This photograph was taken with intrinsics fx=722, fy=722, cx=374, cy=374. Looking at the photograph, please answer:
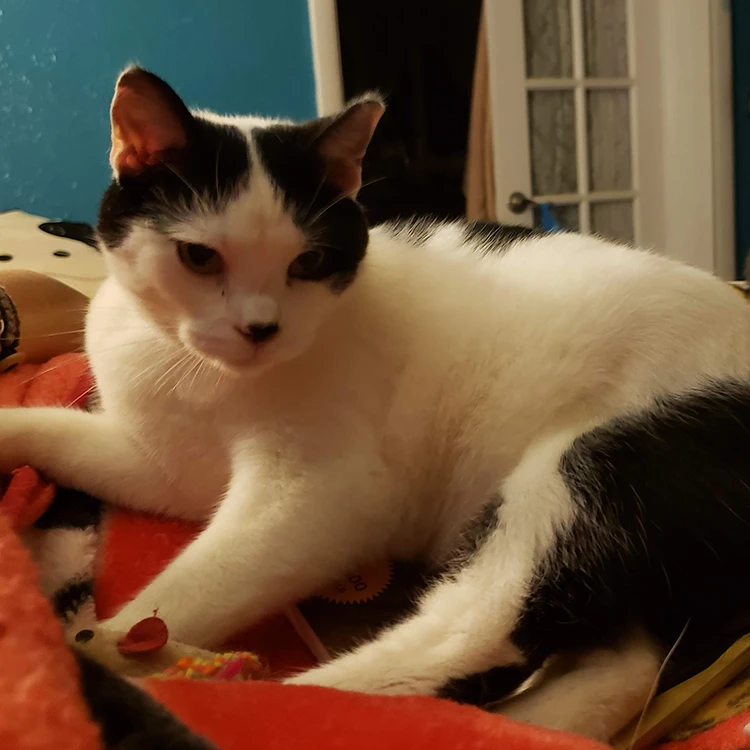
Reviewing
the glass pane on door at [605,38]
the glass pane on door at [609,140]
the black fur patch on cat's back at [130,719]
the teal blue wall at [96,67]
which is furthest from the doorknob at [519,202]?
the black fur patch on cat's back at [130,719]

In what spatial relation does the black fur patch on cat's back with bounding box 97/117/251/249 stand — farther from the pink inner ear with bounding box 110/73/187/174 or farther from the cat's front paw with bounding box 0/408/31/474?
the cat's front paw with bounding box 0/408/31/474

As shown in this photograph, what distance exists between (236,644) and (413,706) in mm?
317

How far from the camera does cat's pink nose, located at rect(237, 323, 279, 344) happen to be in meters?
0.83

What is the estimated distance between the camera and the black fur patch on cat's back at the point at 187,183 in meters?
0.86

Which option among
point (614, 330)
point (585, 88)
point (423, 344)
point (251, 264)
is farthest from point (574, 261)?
point (585, 88)

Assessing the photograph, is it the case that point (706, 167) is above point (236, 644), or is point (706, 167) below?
above

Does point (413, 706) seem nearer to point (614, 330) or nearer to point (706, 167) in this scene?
point (614, 330)

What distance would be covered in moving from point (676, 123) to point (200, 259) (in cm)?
332

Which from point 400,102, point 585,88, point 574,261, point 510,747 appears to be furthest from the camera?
point 400,102

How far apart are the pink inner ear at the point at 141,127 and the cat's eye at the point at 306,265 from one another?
19cm

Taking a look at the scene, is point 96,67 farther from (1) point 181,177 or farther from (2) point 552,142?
(1) point 181,177

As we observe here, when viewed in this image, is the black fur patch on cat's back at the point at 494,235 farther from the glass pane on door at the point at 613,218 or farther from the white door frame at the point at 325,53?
the glass pane on door at the point at 613,218

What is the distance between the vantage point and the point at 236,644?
859 millimetres

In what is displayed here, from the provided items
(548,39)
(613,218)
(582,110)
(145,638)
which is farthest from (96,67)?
(145,638)
